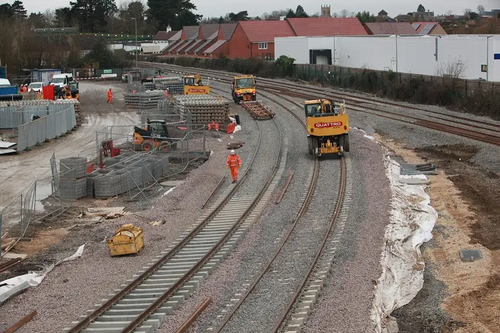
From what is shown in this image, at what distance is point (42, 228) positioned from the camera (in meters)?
20.9

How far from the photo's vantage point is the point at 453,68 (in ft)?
171

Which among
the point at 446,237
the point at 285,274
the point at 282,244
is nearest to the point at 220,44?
the point at 446,237

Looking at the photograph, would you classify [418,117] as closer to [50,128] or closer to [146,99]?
[50,128]

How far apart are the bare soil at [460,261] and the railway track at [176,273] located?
175 inches

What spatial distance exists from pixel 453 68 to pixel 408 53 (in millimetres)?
8274

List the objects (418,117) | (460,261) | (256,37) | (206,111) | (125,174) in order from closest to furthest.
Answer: (460,261), (125,174), (206,111), (418,117), (256,37)

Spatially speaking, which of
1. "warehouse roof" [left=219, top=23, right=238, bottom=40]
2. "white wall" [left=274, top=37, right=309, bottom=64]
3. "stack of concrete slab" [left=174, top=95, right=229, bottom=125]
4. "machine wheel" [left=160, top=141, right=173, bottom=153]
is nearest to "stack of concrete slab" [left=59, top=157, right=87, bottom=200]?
"machine wheel" [left=160, top=141, right=173, bottom=153]

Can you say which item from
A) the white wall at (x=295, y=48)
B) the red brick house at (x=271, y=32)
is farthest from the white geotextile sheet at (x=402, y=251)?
the red brick house at (x=271, y=32)

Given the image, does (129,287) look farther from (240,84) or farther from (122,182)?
(240,84)

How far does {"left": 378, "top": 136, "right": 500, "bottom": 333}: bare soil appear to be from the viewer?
518 inches

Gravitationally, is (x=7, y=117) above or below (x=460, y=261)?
above

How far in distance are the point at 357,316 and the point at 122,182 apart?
46.9ft

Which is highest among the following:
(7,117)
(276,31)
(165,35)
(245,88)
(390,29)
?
(165,35)

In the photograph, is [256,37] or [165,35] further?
[165,35]
